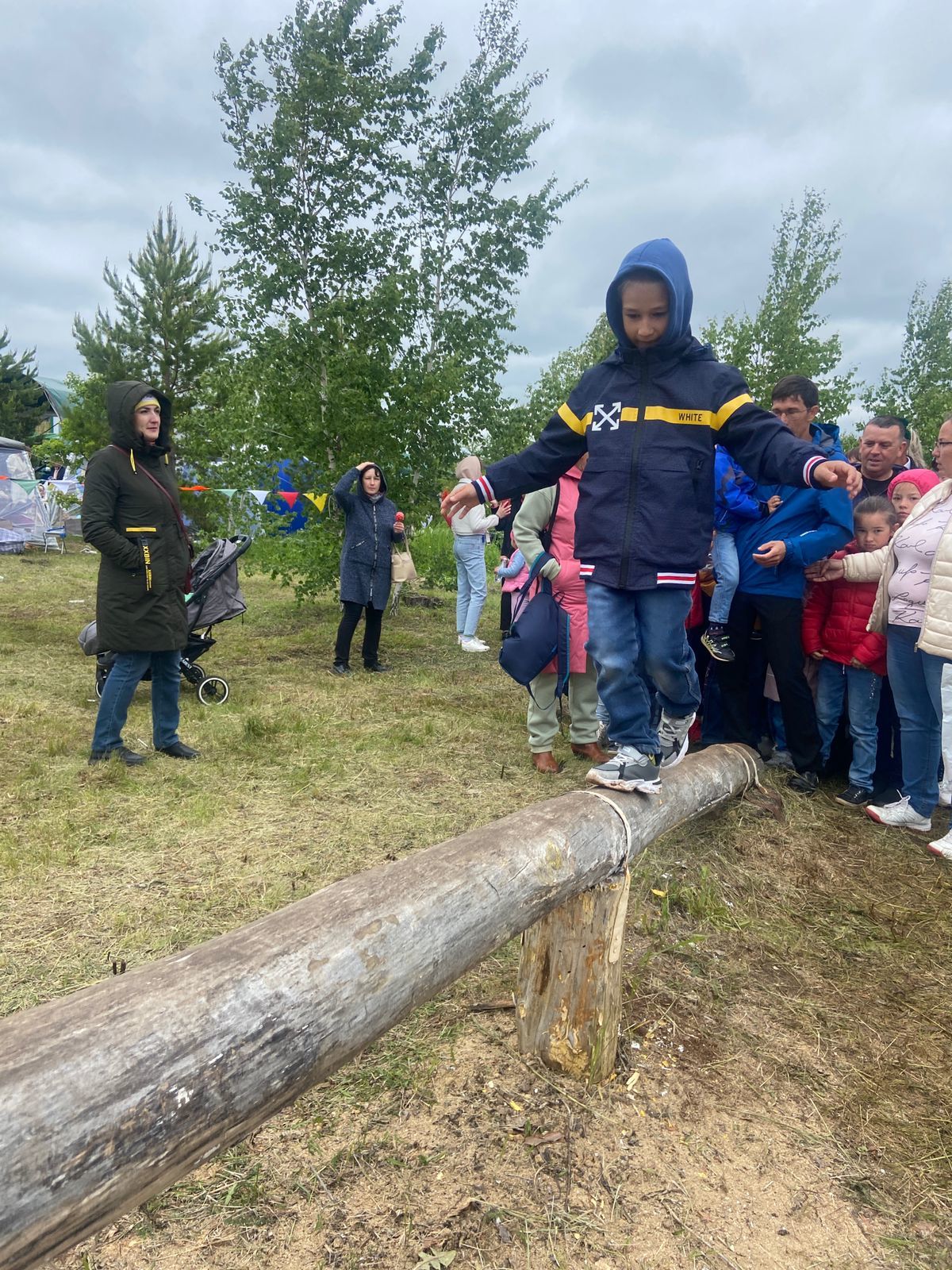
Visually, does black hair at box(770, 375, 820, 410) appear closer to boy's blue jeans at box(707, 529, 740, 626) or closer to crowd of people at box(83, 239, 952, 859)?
crowd of people at box(83, 239, 952, 859)

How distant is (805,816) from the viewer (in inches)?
176

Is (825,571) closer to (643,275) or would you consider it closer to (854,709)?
(854,709)

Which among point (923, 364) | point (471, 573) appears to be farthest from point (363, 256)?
point (923, 364)

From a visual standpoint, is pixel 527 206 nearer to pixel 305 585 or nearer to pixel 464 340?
pixel 464 340

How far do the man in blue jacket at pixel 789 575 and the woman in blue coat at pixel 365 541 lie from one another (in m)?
3.72

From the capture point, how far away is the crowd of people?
2951 mm

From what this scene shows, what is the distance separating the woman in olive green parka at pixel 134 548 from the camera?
459cm

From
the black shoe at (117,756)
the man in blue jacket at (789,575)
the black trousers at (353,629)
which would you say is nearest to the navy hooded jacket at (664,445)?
the man in blue jacket at (789,575)

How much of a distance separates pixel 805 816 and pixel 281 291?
9.68m

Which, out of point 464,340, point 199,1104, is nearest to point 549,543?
point 199,1104

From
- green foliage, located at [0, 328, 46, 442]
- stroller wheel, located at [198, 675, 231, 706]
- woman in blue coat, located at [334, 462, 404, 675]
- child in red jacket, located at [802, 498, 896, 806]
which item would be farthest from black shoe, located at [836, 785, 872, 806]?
green foliage, located at [0, 328, 46, 442]

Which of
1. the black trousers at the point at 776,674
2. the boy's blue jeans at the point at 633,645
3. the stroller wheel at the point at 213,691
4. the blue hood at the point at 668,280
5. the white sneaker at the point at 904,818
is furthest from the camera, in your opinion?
the stroller wheel at the point at 213,691

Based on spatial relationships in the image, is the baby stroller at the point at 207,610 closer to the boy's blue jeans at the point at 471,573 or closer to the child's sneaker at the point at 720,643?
the boy's blue jeans at the point at 471,573

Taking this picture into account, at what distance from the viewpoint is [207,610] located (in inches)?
250
